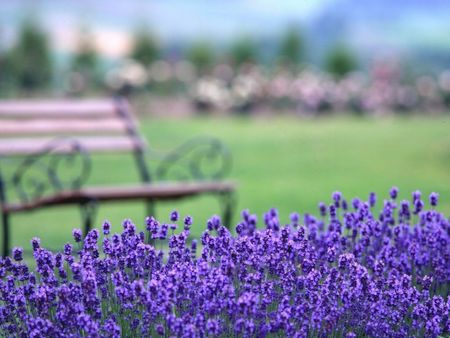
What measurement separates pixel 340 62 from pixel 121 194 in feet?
56.9

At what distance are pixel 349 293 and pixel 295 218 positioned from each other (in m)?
1.03

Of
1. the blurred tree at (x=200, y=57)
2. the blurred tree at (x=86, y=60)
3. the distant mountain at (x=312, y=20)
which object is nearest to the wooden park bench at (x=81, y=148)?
the blurred tree at (x=86, y=60)

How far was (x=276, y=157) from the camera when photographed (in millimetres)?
13102

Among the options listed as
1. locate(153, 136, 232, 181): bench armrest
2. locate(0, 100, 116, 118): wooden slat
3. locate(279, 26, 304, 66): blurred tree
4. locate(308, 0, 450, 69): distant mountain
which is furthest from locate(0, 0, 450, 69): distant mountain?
locate(0, 100, 116, 118): wooden slat

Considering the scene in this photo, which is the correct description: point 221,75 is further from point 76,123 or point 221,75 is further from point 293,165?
point 76,123

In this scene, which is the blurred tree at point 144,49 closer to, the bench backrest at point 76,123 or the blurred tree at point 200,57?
the blurred tree at point 200,57

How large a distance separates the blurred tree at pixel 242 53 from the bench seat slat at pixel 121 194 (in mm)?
15850

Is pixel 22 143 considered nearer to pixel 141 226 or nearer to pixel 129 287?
pixel 141 226

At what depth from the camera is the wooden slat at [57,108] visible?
7711 mm

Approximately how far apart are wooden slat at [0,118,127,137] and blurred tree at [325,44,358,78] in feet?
51.5

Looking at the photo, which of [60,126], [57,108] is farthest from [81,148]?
[57,108]

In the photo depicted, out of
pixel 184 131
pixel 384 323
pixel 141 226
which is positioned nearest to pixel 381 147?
pixel 184 131

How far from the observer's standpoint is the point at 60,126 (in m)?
7.79

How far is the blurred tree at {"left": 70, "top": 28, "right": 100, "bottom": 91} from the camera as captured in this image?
20.4 m
